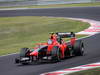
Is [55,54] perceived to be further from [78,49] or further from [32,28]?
[32,28]

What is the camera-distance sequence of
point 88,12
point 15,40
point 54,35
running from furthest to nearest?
point 88,12, point 15,40, point 54,35

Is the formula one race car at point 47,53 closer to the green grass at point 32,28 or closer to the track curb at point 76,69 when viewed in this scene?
the track curb at point 76,69

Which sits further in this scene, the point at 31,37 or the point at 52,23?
the point at 52,23

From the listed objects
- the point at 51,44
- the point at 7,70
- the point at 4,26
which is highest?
the point at 4,26

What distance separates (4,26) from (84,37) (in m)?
12.1

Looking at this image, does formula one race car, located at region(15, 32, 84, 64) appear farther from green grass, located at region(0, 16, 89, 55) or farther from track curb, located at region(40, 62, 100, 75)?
green grass, located at region(0, 16, 89, 55)

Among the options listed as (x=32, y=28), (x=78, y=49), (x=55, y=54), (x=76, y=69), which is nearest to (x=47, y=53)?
(x=55, y=54)

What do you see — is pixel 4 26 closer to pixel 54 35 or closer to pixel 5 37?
pixel 5 37

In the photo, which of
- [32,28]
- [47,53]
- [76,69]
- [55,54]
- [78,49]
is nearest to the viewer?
[76,69]

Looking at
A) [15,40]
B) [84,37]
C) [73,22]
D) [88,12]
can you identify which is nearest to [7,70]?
[84,37]

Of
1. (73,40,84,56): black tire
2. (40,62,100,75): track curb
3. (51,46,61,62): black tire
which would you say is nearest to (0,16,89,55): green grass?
(73,40,84,56): black tire

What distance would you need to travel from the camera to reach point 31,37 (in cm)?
2858

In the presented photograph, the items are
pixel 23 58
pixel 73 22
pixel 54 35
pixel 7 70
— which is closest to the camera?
pixel 7 70

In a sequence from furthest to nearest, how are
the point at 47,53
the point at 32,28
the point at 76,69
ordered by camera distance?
the point at 32,28 < the point at 47,53 < the point at 76,69
